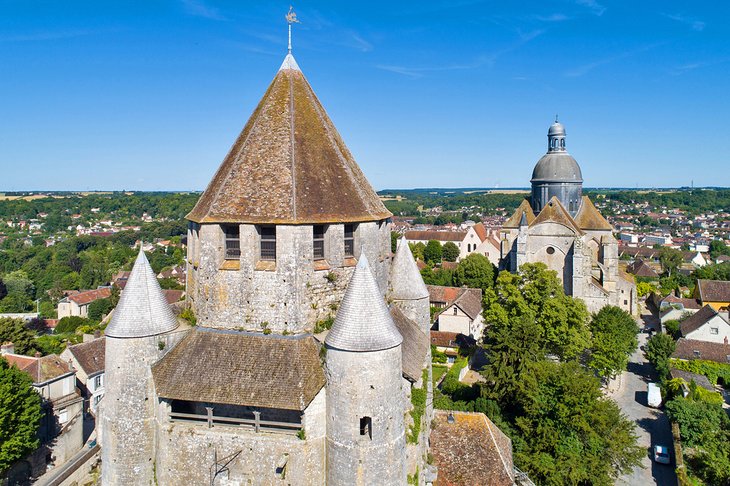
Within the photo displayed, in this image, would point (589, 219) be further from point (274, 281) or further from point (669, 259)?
point (669, 259)

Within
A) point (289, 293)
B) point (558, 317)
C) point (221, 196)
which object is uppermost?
point (221, 196)

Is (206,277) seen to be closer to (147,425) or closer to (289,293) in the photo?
(289,293)

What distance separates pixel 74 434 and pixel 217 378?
26.7 meters

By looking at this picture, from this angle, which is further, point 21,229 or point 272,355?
point 21,229

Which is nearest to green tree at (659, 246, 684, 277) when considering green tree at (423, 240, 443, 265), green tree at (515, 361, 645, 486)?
green tree at (423, 240, 443, 265)

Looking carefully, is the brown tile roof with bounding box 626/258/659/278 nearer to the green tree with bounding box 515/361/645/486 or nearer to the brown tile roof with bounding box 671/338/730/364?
the brown tile roof with bounding box 671/338/730/364

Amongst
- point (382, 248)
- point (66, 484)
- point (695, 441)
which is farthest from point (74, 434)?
point (695, 441)

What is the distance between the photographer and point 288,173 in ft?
51.1

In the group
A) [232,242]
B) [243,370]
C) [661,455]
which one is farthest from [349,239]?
[661,455]

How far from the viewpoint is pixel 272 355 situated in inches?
579

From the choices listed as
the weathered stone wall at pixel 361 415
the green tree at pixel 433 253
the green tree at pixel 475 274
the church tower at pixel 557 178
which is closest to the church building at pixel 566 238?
the church tower at pixel 557 178

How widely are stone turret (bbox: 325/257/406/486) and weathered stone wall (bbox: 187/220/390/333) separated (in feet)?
5.00

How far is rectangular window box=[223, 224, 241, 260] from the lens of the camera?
1564 cm

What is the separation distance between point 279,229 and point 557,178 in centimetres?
4929
